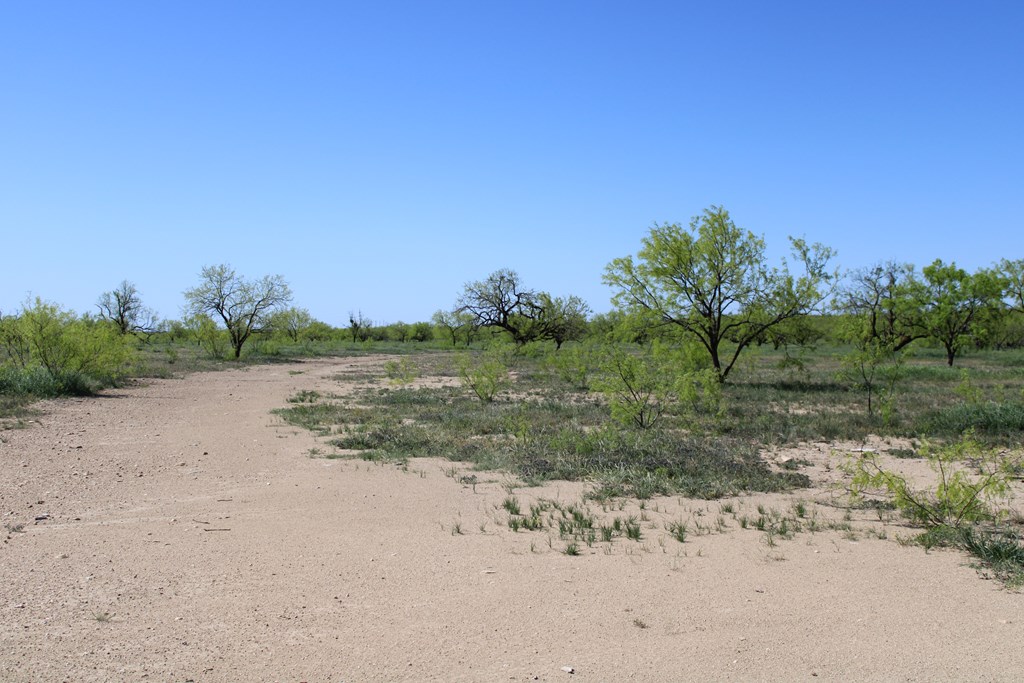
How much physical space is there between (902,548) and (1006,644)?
87.5 inches

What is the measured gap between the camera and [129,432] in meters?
14.3

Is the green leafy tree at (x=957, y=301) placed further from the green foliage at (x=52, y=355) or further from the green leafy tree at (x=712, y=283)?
the green foliage at (x=52, y=355)

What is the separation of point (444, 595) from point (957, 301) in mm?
38727

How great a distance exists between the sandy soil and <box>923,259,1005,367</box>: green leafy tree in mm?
32518

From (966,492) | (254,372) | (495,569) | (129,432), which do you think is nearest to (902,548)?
(966,492)

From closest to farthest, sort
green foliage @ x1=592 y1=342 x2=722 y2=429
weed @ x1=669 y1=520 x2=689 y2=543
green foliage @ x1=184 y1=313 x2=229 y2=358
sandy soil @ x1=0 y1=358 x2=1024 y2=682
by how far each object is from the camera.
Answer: sandy soil @ x1=0 y1=358 x2=1024 y2=682
weed @ x1=669 y1=520 x2=689 y2=543
green foliage @ x1=592 y1=342 x2=722 y2=429
green foliage @ x1=184 y1=313 x2=229 y2=358

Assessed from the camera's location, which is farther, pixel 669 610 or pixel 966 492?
pixel 966 492

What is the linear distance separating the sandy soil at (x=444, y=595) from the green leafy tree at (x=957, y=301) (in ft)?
107

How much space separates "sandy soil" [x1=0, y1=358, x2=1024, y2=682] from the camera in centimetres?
450

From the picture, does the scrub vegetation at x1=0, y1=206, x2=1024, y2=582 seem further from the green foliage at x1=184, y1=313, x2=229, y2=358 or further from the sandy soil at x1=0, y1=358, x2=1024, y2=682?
the green foliage at x1=184, y1=313, x2=229, y2=358

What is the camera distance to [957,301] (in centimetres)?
3638

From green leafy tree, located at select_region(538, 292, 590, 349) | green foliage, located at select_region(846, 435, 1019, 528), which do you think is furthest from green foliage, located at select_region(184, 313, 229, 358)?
green foliage, located at select_region(846, 435, 1019, 528)

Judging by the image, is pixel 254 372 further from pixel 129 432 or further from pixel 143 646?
pixel 143 646

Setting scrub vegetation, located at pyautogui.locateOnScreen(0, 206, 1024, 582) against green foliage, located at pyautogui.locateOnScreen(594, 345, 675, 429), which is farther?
green foliage, located at pyautogui.locateOnScreen(594, 345, 675, 429)
